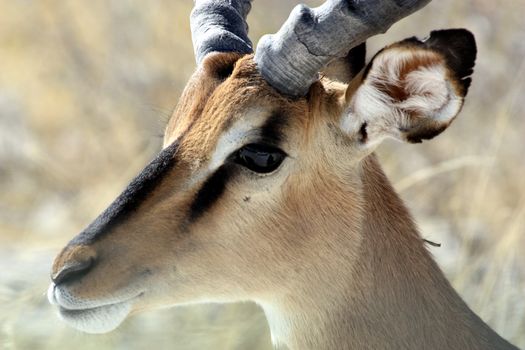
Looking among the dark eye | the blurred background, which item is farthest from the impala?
the blurred background

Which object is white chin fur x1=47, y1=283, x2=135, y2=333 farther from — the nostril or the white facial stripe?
the white facial stripe

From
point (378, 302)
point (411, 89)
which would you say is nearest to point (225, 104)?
point (411, 89)

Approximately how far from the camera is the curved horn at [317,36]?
389 centimetres

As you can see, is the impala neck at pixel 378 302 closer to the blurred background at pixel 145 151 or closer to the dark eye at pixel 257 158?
the dark eye at pixel 257 158

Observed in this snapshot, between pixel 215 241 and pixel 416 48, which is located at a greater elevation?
pixel 416 48

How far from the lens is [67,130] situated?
10344 mm

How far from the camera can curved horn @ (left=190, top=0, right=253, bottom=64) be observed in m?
4.67

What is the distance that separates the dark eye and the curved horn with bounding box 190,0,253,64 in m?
0.66

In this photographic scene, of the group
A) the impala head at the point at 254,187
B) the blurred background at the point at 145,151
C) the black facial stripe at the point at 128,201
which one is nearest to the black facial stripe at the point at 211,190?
the impala head at the point at 254,187

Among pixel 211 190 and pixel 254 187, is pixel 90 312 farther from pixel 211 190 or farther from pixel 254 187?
pixel 254 187

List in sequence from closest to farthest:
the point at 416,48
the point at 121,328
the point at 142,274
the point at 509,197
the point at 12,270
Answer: the point at 416,48 < the point at 142,274 < the point at 121,328 < the point at 12,270 < the point at 509,197

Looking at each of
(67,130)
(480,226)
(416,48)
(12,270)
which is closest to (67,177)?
(67,130)

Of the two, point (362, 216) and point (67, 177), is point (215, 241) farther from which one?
point (67, 177)

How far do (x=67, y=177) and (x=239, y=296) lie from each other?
18.3 feet
